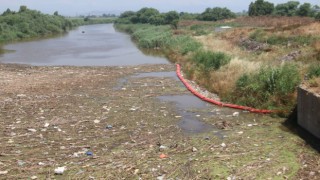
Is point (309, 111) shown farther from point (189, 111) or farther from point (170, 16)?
point (170, 16)

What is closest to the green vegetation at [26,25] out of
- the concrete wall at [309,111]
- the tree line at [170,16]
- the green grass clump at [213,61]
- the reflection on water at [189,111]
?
the tree line at [170,16]

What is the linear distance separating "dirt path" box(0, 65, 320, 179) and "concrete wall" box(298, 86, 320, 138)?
45cm

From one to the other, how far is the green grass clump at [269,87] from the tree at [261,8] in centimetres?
6021

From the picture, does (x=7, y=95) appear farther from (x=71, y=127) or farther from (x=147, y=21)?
(x=147, y=21)

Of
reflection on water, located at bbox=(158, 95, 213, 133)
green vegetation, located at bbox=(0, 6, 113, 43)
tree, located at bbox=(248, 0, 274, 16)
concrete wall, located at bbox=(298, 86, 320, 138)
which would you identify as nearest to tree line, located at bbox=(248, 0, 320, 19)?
tree, located at bbox=(248, 0, 274, 16)

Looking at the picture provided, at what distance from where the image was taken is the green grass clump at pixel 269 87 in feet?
35.6

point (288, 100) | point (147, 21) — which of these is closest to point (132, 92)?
point (288, 100)

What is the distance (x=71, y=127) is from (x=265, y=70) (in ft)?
21.0

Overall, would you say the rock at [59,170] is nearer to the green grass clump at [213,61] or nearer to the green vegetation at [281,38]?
the green grass clump at [213,61]

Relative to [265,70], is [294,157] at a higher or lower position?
lower

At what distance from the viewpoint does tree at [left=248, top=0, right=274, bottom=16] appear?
68.9 meters

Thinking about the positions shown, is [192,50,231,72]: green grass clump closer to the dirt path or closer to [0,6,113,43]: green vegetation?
the dirt path

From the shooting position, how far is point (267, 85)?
11.4 metres

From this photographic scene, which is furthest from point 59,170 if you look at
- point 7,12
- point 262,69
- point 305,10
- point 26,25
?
point 7,12
